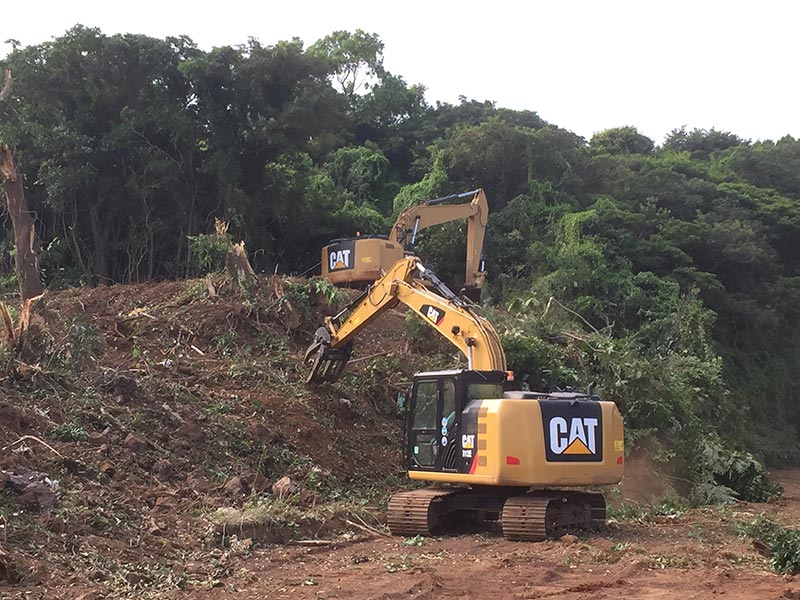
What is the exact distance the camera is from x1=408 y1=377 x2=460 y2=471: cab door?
10.3 m

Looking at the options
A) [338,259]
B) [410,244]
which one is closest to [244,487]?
[338,259]

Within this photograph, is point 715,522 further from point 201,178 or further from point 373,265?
point 201,178

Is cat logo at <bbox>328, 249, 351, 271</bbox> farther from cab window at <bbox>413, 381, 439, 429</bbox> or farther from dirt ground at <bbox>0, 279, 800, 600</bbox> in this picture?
cab window at <bbox>413, 381, 439, 429</bbox>

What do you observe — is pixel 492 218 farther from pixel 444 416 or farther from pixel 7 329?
pixel 7 329

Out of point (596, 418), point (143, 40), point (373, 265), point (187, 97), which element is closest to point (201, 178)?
point (187, 97)

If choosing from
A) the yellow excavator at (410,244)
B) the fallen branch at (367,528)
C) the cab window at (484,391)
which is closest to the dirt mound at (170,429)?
the fallen branch at (367,528)

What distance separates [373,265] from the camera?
2012 cm

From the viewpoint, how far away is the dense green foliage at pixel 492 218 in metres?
18.1

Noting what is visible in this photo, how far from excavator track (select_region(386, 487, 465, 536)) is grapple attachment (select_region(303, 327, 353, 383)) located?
155 inches

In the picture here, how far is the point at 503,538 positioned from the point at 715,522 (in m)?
3.41

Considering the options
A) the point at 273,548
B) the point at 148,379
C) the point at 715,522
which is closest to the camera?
the point at 273,548

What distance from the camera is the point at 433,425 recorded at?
10570 millimetres

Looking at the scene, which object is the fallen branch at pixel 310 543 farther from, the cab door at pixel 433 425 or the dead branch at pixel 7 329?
the dead branch at pixel 7 329

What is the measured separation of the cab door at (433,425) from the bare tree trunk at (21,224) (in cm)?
633
